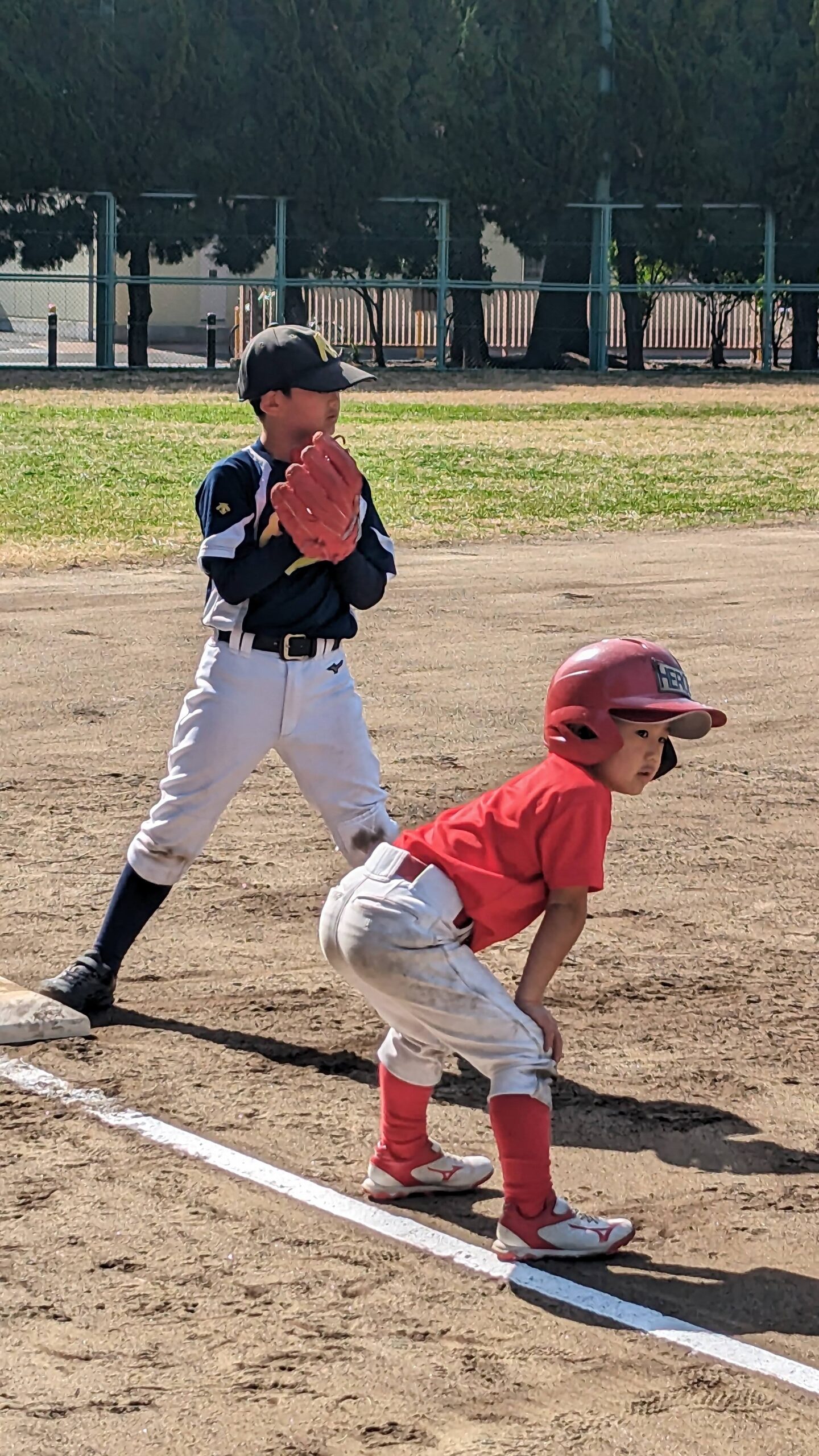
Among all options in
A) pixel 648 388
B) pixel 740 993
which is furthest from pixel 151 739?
pixel 648 388

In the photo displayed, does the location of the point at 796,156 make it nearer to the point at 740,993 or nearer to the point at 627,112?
the point at 627,112

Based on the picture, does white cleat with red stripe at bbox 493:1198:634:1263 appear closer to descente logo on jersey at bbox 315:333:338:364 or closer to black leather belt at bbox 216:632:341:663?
black leather belt at bbox 216:632:341:663

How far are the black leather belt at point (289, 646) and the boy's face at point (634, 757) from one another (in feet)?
3.84

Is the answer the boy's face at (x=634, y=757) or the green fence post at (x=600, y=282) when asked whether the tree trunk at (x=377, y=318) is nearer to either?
the green fence post at (x=600, y=282)

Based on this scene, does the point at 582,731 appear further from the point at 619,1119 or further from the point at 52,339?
the point at 52,339

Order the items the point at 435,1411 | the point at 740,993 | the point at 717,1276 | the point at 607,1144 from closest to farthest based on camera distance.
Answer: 1. the point at 435,1411
2. the point at 717,1276
3. the point at 607,1144
4. the point at 740,993

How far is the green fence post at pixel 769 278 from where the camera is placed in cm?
3478

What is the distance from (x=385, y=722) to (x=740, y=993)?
3384 mm

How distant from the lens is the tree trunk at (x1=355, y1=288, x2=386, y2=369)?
36.1 m

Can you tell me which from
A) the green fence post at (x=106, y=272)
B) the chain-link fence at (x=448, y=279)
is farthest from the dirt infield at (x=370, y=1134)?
the chain-link fence at (x=448, y=279)

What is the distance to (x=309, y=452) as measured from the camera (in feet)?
14.0

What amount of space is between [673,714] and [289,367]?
1.43 meters

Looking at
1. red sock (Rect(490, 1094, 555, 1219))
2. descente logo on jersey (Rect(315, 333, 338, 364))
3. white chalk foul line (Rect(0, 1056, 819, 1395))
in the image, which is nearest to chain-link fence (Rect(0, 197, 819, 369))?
descente logo on jersey (Rect(315, 333, 338, 364))

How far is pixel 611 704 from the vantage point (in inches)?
144
